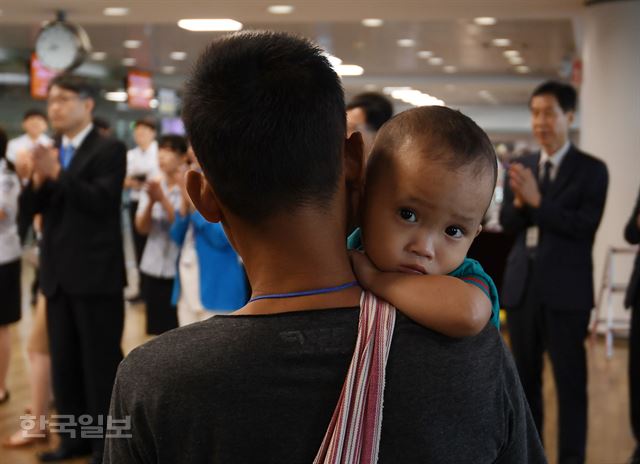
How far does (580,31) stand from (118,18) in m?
5.19

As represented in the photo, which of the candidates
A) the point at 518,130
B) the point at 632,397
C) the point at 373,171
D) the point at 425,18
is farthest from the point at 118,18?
the point at 518,130

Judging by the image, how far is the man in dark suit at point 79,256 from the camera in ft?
13.0

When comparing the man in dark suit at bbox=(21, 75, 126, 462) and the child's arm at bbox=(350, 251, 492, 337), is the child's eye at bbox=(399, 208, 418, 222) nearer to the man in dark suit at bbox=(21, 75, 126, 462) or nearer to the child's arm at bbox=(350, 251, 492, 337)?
the child's arm at bbox=(350, 251, 492, 337)

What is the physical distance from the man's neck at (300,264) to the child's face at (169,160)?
4.20m

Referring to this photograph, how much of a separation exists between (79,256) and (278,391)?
10.7ft

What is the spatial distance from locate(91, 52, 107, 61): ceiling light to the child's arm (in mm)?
13385

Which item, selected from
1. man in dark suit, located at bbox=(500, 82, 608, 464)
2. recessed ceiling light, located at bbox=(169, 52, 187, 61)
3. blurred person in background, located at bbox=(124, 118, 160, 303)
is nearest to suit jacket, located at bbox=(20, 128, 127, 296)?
man in dark suit, located at bbox=(500, 82, 608, 464)

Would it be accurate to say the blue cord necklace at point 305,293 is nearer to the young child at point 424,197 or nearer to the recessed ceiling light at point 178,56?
the young child at point 424,197

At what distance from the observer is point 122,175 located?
13.6ft

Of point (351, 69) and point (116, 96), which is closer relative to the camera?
point (351, 69)

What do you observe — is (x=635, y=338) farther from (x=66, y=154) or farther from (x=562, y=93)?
(x=66, y=154)

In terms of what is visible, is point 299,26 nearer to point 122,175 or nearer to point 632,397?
point 122,175

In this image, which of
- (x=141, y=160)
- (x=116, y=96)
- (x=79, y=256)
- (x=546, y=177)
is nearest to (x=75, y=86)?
(x=79, y=256)

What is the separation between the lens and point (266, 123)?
2.93 ft
